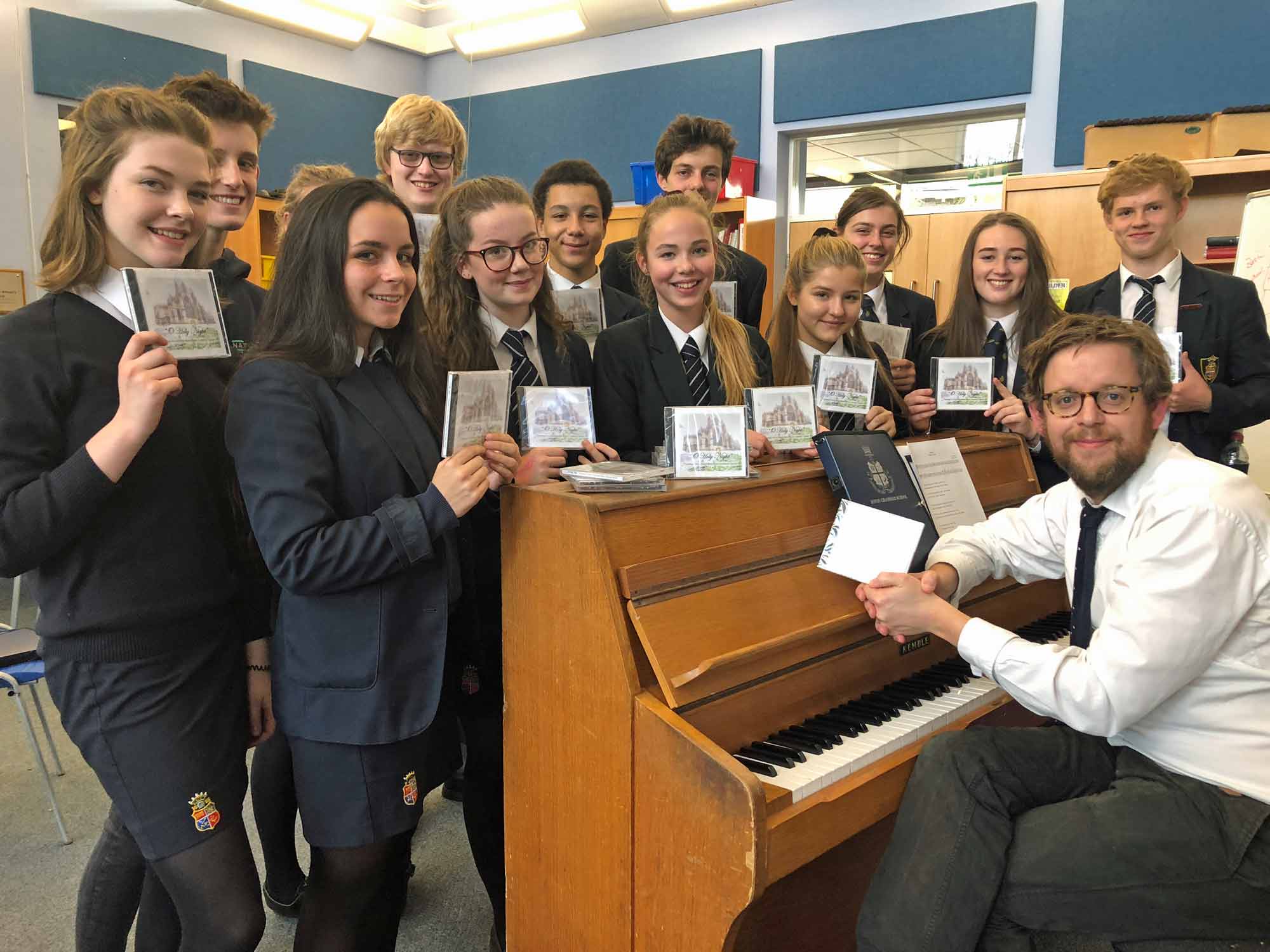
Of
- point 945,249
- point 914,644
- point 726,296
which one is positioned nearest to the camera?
point 914,644

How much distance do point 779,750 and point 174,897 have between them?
3.33ft

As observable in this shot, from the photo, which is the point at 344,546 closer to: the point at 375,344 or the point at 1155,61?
the point at 375,344

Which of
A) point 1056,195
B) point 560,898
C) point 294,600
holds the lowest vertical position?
point 560,898

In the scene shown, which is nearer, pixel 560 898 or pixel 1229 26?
pixel 560 898

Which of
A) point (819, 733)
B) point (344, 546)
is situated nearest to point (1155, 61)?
point (819, 733)

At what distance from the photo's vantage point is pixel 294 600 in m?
1.47

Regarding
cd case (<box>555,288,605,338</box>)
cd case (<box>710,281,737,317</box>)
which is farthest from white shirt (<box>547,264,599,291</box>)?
cd case (<box>710,281,737,317</box>)

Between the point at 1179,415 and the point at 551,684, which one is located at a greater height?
the point at 1179,415

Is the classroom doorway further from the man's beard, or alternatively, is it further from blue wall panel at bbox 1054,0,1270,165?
the man's beard

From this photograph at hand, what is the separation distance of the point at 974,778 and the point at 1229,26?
5203 mm

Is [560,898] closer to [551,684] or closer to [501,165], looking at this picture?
[551,684]

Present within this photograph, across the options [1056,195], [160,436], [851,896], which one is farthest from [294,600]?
[1056,195]

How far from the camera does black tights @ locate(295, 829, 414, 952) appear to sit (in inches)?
58.6

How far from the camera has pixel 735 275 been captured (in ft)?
9.96
